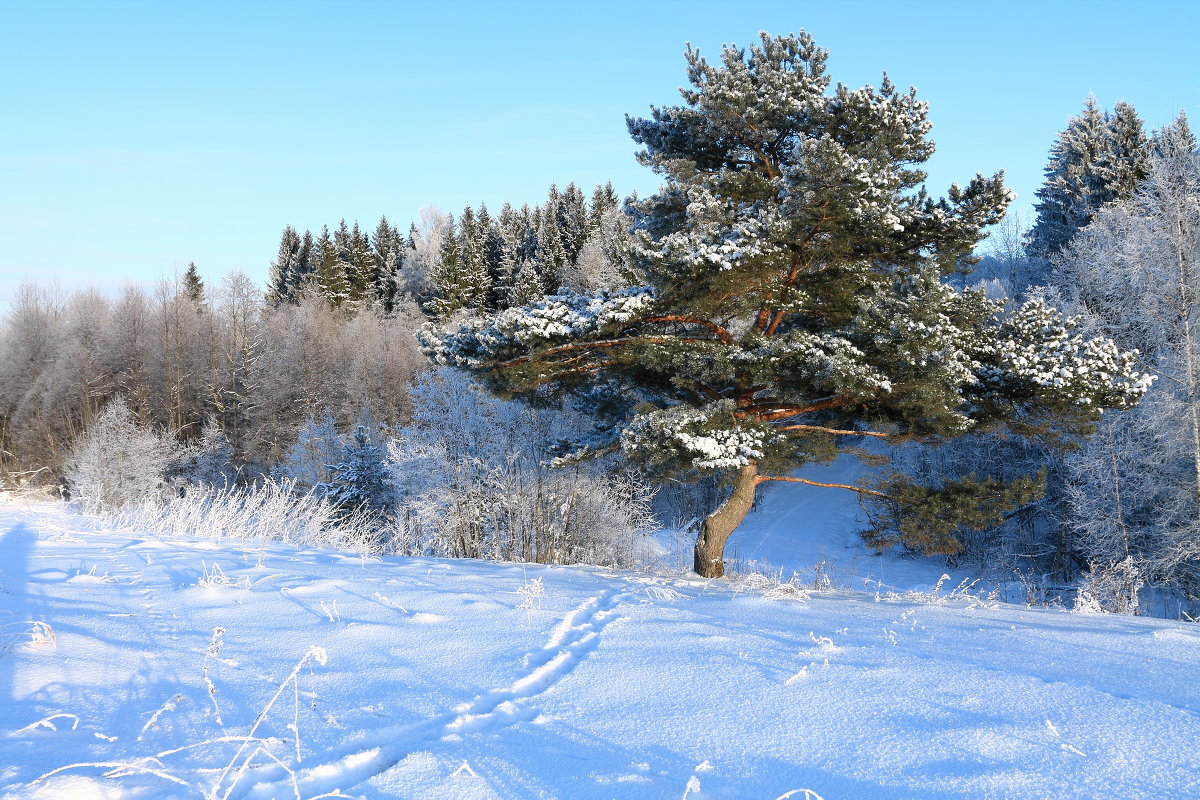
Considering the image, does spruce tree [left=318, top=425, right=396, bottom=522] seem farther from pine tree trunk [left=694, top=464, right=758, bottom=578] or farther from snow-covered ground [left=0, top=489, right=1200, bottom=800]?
snow-covered ground [left=0, top=489, right=1200, bottom=800]

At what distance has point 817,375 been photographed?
8.59m

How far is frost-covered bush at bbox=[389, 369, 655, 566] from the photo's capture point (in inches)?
678

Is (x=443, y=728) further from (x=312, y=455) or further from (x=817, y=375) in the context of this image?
(x=312, y=455)

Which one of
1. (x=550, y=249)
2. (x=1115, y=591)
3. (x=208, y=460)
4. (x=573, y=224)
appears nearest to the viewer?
(x=1115, y=591)

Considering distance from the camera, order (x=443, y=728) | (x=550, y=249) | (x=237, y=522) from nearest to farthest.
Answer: (x=443, y=728), (x=237, y=522), (x=550, y=249)

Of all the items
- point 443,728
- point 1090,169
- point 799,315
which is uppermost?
point 1090,169

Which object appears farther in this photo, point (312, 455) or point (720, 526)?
point (312, 455)

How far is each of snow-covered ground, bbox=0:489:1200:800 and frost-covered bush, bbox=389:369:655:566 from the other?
36.0 ft

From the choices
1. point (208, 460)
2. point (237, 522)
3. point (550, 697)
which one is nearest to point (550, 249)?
point (208, 460)

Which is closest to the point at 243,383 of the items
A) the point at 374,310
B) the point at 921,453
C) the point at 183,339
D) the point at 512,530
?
the point at 183,339

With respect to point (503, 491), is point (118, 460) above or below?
below

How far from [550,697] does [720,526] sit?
24.7 feet

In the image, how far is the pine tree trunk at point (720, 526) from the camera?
1006cm

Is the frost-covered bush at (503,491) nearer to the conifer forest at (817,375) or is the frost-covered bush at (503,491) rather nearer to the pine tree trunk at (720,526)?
the conifer forest at (817,375)
